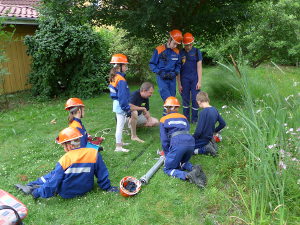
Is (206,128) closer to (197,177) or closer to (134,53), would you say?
(197,177)

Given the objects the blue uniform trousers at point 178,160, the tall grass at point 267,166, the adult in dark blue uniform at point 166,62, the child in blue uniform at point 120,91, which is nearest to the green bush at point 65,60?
the adult in dark blue uniform at point 166,62

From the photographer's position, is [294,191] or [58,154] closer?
[294,191]

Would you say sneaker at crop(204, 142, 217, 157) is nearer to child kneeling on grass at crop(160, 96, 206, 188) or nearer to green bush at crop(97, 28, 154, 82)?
child kneeling on grass at crop(160, 96, 206, 188)

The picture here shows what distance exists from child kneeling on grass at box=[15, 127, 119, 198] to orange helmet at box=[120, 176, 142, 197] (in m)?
0.17

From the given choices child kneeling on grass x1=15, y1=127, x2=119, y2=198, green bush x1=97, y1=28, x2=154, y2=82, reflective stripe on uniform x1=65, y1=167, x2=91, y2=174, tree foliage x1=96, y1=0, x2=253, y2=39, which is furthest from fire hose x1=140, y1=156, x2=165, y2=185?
green bush x1=97, y1=28, x2=154, y2=82

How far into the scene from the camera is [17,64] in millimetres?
11570

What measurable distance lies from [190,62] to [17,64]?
8.00m

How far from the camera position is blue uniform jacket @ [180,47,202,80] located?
21.4ft

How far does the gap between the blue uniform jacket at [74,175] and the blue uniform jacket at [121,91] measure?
1.42m

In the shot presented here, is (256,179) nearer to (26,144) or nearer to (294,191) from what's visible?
(294,191)

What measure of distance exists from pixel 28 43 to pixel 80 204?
7.83 metres

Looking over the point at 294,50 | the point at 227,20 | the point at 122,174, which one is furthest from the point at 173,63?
the point at 294,50

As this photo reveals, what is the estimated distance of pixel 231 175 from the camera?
13.4 ft

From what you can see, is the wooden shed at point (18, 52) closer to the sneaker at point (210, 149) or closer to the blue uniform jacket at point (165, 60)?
the blue uniform jacket at point (165, 60)
